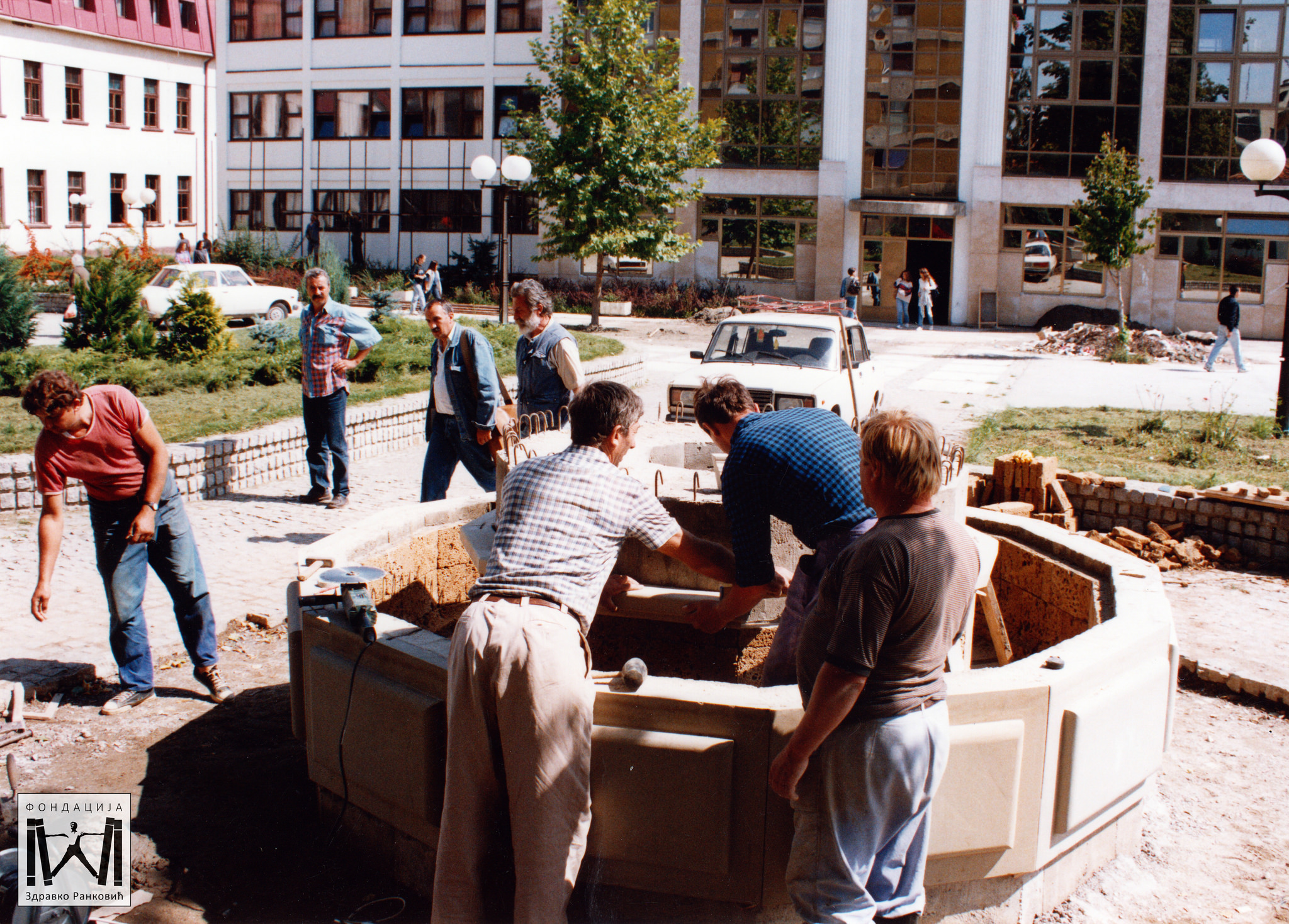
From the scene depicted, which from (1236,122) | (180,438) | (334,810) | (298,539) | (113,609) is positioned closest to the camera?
(334,810)

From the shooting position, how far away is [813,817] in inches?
130

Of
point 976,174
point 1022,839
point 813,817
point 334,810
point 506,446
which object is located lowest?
point 334,810

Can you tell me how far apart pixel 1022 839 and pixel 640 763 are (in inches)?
49.7

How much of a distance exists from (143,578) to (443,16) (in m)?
39.6

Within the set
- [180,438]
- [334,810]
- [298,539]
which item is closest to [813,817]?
[334,810]

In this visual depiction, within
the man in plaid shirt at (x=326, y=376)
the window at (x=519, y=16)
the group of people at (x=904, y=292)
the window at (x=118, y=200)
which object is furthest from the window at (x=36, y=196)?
the man in plaid shirt at (x=326, y=376)

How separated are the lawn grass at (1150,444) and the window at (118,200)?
1488 inches

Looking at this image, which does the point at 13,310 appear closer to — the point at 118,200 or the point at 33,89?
the point at 33,89

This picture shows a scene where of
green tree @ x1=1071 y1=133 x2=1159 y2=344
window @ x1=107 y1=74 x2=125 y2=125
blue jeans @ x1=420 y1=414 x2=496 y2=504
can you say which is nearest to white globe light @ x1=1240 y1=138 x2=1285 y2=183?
blue jeans @ x1=420 y1=414 x2=496 y2=504

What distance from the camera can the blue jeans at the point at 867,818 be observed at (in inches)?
125

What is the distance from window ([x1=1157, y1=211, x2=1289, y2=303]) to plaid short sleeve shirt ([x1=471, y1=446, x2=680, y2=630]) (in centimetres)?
3530

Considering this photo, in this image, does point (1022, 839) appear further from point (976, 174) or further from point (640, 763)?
point (976, 174)

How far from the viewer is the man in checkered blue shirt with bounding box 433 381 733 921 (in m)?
3.41

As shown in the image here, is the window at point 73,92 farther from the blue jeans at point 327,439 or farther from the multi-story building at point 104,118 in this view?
the blue jeans at point 327,439
